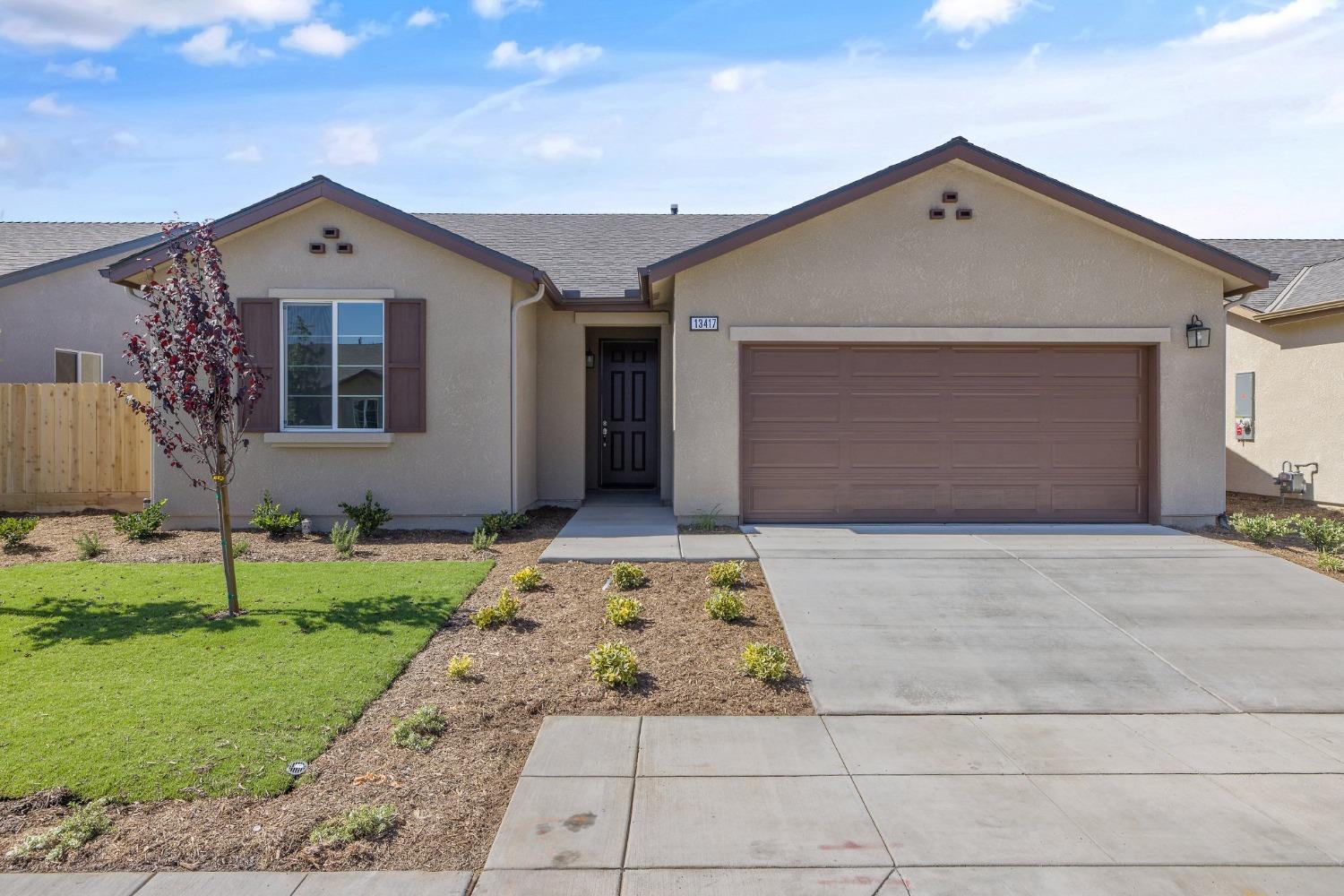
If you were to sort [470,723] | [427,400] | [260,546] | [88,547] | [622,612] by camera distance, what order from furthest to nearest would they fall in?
[427,400], [260,546], [88,547], [622,612], [470,723]

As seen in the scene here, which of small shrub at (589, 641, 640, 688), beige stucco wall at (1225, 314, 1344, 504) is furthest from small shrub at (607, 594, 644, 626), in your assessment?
beige stucco wall at (1225, 314, 1344, 504)

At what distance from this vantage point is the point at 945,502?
10406 millimetres

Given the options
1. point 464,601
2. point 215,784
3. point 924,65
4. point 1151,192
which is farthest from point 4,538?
point 1151,192

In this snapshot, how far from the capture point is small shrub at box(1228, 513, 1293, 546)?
9172 millimetres

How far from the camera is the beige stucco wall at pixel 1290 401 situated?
40.9 feet

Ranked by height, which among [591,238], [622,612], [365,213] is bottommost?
[622,612]

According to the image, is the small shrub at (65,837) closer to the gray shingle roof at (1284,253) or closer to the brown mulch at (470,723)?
the brown mulch at (470,723)

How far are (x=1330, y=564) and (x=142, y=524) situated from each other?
12.2m

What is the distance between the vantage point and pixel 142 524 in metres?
9.82

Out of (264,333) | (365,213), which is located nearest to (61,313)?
(264,333)

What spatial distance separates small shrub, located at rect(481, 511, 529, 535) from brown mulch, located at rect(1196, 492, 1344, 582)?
7.81 metres

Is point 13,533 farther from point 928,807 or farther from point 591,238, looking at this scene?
point 928,807

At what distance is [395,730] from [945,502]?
301 inches

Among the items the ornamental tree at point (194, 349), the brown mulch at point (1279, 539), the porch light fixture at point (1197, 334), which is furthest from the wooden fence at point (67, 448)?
the brown mulch at point (1279, 539)
